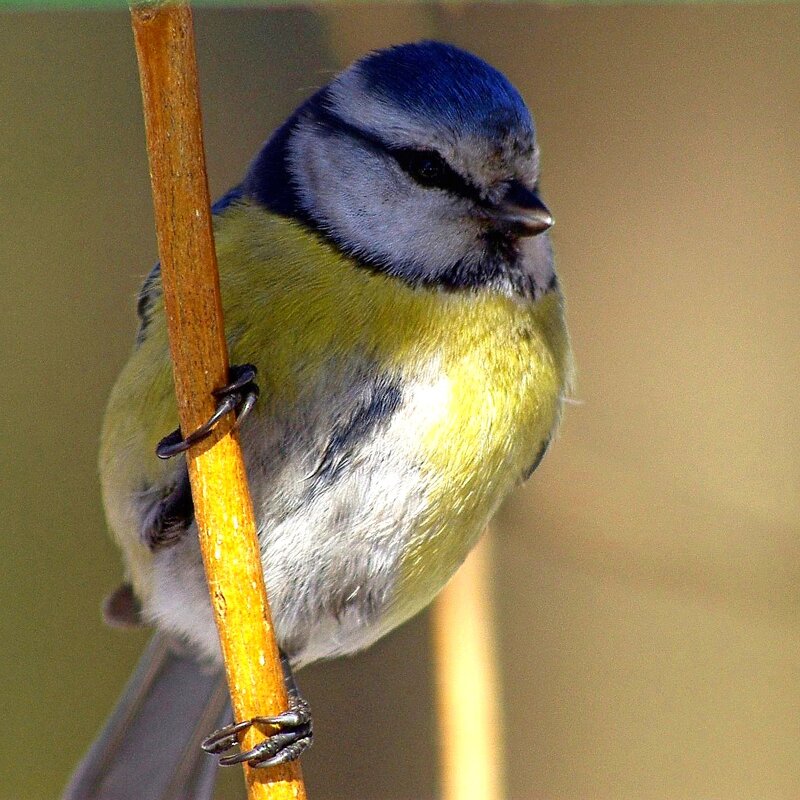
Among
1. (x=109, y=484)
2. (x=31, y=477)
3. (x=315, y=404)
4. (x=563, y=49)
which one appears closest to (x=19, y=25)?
(x=31, y=477)

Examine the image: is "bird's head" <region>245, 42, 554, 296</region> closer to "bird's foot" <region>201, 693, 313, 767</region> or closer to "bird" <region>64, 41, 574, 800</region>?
"bird" <region>64, 41, 574, 800</region>

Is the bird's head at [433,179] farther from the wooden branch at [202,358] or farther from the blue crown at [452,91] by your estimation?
the wooden branch at [202,358]

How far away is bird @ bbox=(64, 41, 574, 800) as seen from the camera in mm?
768

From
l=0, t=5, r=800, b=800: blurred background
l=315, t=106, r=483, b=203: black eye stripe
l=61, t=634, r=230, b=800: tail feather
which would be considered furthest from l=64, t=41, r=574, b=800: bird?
l=0, t=5, r=800, b=800: blurred background

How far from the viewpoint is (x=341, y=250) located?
2.62ft

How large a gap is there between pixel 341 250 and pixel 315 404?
0.12 metres

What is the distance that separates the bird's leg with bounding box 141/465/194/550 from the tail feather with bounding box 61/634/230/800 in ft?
0.84

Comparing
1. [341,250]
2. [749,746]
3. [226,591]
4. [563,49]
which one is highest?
[563,49]

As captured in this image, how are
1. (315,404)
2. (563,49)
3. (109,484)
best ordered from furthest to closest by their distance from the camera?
(563,49) < (109,484) < (315,404)

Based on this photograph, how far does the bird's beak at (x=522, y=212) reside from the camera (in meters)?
0.76

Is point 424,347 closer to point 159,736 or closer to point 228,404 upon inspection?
point 228,404

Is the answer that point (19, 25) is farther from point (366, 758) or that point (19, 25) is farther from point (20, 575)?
point (366, 758)

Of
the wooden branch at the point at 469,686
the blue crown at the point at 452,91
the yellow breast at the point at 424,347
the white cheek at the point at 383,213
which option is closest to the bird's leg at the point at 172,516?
the yellow breast at the point at 424,347

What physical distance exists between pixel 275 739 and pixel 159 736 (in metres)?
0.40
